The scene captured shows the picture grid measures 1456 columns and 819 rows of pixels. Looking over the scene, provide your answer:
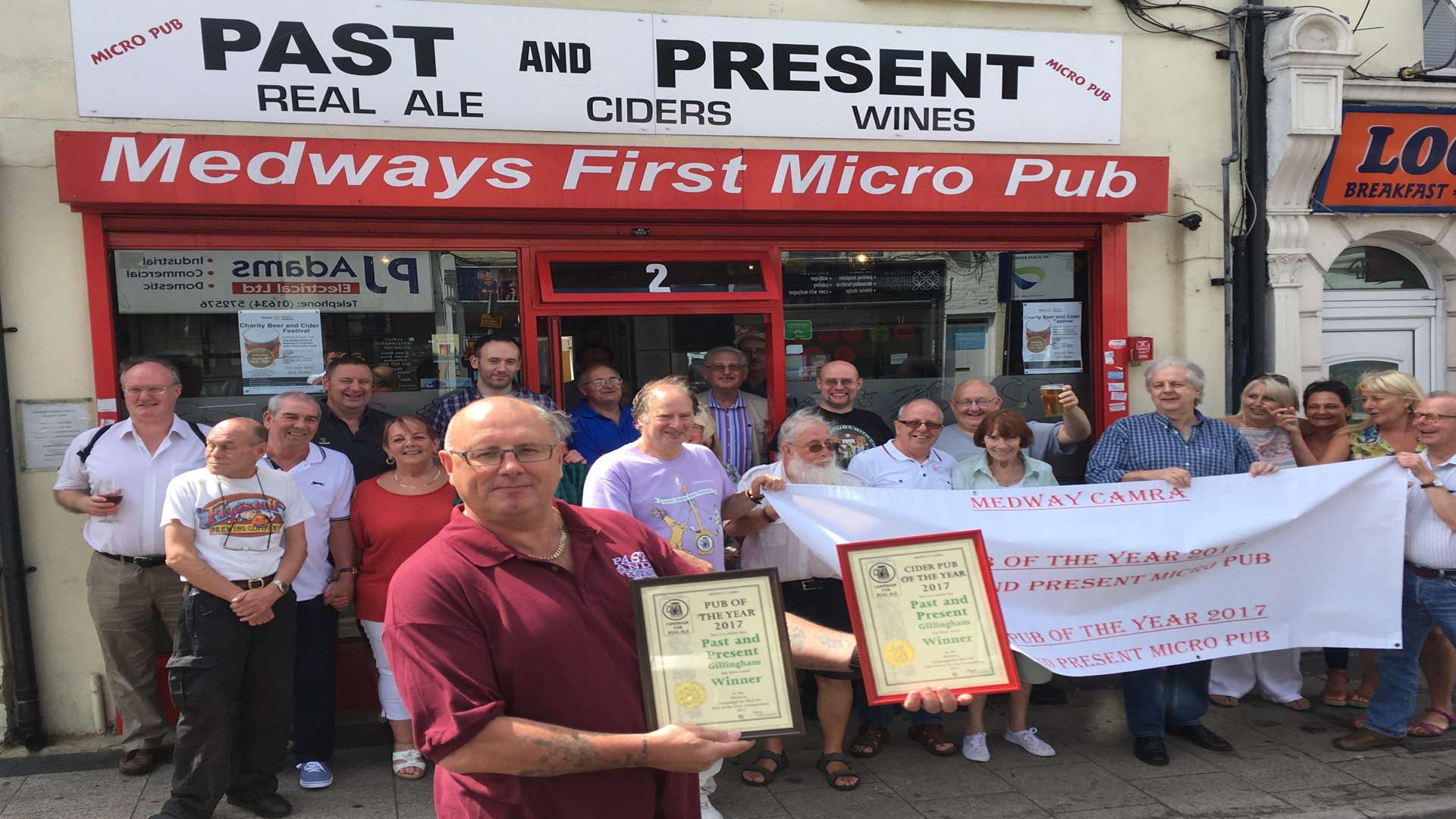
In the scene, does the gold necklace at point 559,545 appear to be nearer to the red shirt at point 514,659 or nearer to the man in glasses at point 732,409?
the red shirt at point 514,659

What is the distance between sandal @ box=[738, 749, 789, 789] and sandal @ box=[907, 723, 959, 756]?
2.46 ft

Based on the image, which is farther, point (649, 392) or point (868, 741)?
point (868, 741)

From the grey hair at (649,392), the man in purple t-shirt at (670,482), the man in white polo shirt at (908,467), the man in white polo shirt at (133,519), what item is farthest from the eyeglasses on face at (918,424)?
the man in white polo shirt at (133,519)

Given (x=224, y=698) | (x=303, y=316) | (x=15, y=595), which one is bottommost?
(x=224, y=698)

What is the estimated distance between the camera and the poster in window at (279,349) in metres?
5.47

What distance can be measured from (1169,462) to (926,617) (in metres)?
2.95

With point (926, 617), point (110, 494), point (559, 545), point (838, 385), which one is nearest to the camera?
point (559, 545)

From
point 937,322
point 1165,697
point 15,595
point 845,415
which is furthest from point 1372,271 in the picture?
point 15,595

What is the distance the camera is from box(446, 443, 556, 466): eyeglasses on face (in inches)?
82.6

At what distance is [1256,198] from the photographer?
6453 mm

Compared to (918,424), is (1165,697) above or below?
below

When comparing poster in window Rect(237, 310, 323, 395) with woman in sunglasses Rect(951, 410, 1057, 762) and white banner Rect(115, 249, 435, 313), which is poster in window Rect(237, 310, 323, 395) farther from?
woman in sunglasses Rect(951, 410, 1057, 762)

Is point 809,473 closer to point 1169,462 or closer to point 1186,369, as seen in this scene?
point 1169,462

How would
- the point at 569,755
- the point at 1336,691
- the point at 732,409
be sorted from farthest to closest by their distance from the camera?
the point at 732,409, the point at 1336,691, the point at 569,755
